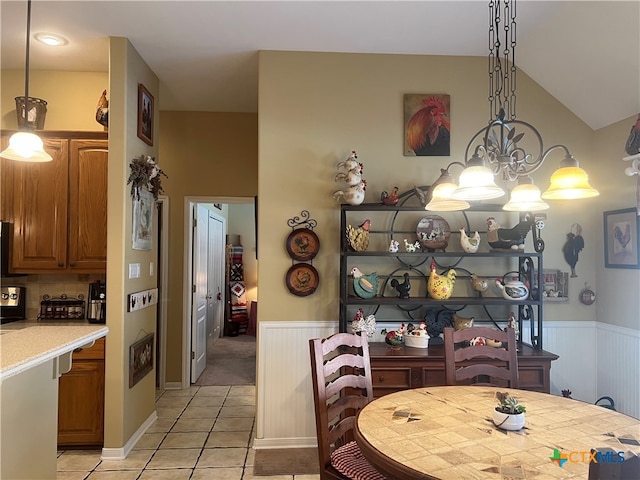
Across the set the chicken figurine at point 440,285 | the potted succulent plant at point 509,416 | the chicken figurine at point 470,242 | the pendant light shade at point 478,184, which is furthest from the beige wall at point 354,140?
the potted succulent plant at point 509,416

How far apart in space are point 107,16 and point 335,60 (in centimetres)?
164

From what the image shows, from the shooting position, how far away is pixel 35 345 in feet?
6.02

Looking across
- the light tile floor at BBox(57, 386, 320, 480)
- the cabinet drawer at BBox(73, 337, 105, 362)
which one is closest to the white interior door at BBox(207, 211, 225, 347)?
the light tile floor at BBox(57, 386, 320, 480)

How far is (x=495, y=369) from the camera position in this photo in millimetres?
2322

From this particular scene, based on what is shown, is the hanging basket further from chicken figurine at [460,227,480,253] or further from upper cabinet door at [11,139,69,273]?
chicken figurine at [460,227,480,253]

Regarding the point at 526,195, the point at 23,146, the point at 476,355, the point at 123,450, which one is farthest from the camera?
the point at 123,450

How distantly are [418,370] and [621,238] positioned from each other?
1811 mm

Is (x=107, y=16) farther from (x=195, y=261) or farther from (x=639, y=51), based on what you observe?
(x=639, y=51)

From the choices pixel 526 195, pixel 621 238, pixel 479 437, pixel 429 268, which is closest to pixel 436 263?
pixel 429 268

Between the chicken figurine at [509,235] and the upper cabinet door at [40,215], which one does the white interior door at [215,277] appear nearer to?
the upper cabinet door at [40,215]

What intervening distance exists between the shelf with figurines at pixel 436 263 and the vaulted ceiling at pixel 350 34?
1077 mm

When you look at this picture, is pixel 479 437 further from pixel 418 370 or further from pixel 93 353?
pixel 93 353

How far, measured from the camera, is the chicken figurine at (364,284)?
123 inches

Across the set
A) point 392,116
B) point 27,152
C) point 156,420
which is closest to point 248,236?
point 156,420
